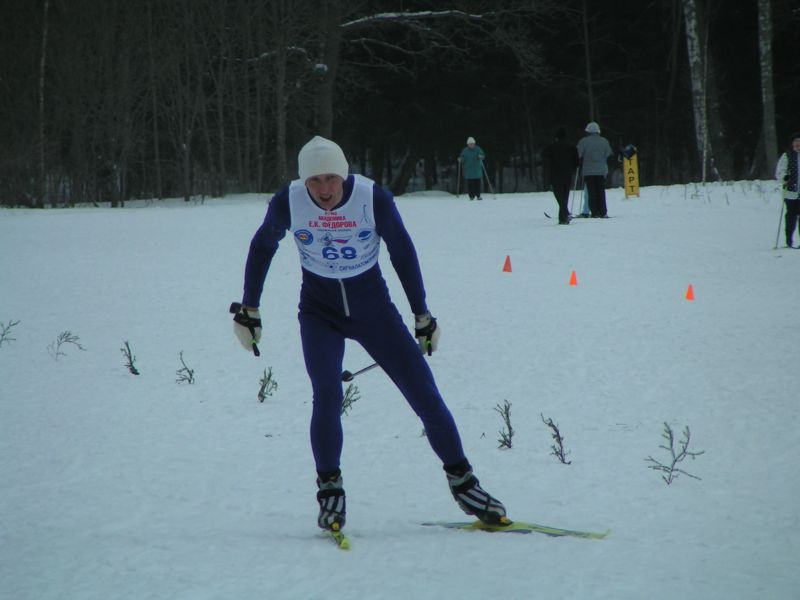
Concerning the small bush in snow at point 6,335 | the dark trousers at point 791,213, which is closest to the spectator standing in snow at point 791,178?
the dark trousers at point 791,213

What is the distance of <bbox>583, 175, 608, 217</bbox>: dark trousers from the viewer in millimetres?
17578

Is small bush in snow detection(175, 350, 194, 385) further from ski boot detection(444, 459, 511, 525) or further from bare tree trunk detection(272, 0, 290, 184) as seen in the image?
bare tree trunk detection(272, 0, 290, 184)

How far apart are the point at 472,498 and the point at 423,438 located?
1848mm

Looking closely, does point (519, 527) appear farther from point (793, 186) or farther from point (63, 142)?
point (63, 142)

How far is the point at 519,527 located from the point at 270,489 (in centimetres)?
147

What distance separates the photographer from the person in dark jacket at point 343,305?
4.09 m

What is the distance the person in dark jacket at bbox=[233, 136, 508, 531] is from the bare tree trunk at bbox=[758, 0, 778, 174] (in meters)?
24.8

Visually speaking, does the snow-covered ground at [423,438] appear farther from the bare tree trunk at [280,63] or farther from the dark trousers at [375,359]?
the bare tree trunk at [280,63]

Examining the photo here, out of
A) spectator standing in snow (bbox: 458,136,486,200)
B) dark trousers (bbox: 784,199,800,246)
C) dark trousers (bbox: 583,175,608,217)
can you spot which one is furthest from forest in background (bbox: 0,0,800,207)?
dark trousers (bbox: 784,199,800,246)

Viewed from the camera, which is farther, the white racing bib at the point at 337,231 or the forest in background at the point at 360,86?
the forest in background at the point at 360,86

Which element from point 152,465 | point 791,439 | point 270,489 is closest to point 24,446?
point 152,465

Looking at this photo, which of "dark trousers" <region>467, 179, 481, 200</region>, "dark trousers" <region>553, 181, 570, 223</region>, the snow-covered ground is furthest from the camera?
"dark trousers" <region>467, 179, 481, 200</region>

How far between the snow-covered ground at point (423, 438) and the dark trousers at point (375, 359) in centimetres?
42

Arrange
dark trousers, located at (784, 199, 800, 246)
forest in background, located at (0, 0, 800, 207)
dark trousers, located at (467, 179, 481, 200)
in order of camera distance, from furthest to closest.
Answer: forest in background, located at (0, 0, 800, 207) → dark trousers, located at (467, 179, 481, 200) → dark trousers, located at (784, 199, 800, 246)
